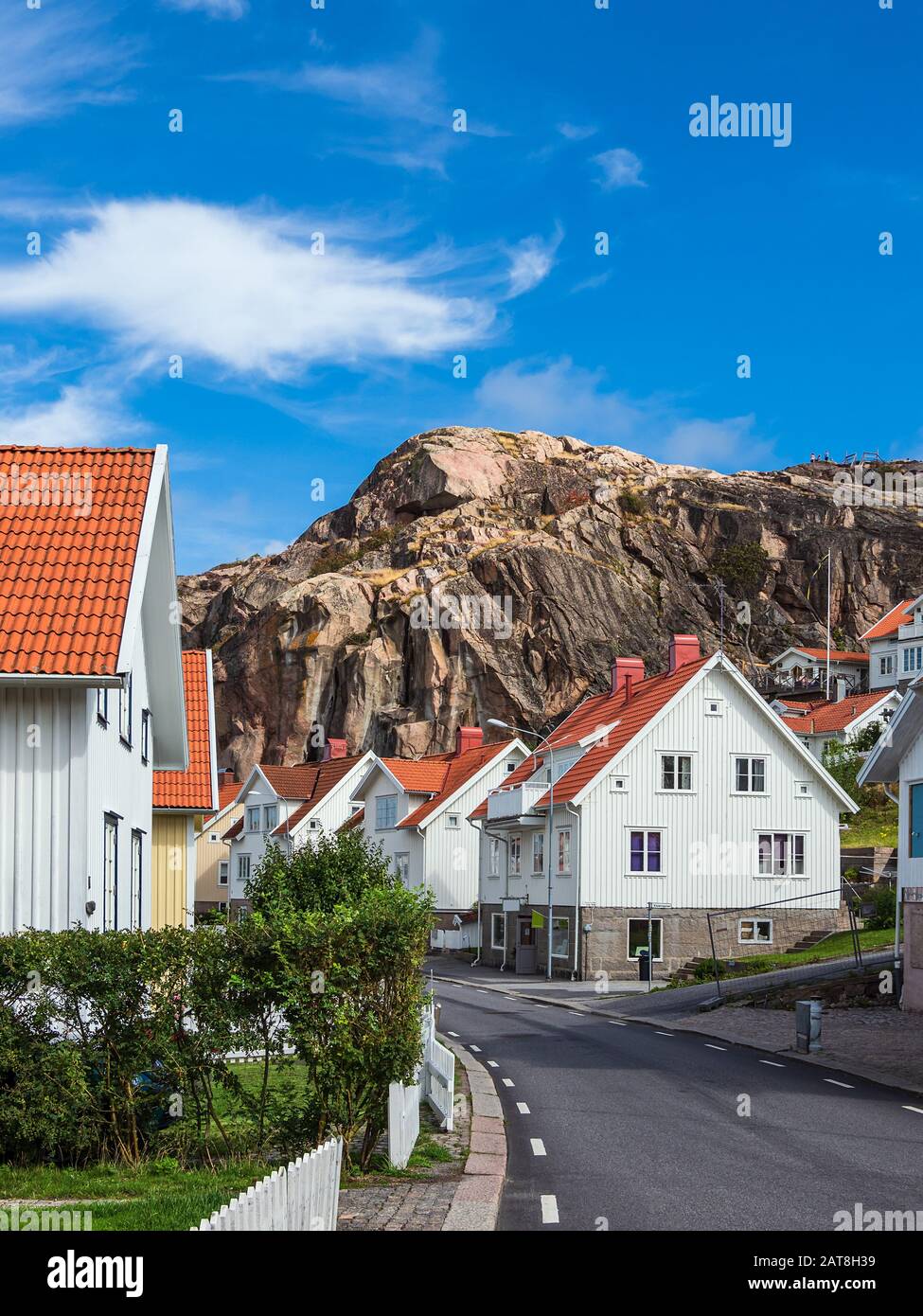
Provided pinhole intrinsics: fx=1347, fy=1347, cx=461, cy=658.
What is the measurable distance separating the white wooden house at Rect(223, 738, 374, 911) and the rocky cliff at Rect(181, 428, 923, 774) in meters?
13.4

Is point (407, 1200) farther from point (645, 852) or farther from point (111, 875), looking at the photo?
point (645, 852)

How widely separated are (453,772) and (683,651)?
705 inches

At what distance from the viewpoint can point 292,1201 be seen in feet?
22.7

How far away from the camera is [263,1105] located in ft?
35.9

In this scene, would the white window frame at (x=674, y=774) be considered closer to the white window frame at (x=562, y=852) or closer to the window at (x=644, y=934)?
the white window frame at (x=562, y=852)

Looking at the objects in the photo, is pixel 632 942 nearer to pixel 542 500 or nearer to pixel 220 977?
pixel 220 977

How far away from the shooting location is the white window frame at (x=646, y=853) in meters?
43.0

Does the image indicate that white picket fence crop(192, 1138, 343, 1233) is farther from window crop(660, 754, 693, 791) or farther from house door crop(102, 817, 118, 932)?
window crop(660, 754, 693, 791)

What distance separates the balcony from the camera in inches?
1815

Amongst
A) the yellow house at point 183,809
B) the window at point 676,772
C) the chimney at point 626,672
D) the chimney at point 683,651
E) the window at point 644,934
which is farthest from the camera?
the chimney at point 626,672

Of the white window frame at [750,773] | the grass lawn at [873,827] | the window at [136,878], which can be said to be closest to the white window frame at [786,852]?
the white window frame at [750,773]

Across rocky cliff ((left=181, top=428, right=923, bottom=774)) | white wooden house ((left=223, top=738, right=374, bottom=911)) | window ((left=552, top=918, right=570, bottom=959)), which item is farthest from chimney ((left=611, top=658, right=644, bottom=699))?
rocky cliff ((left=181, top=428, right=923, bottom=774))

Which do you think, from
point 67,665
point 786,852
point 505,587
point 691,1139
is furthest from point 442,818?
point 67,665

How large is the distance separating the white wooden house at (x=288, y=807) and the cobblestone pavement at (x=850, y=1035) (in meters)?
42.7
